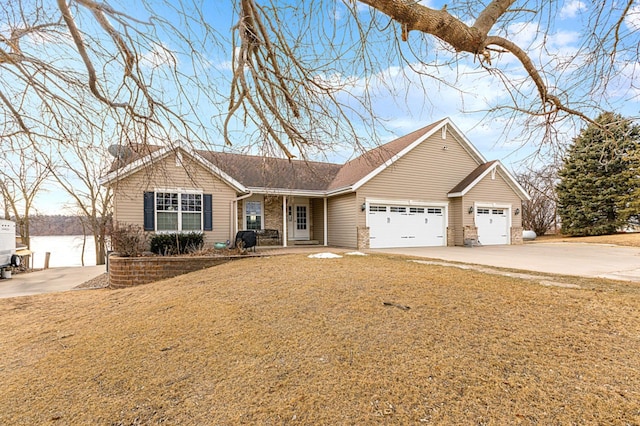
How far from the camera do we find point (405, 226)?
47.9ft

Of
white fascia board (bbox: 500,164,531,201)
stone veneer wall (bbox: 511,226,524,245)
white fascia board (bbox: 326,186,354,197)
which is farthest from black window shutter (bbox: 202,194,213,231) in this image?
stone veneer wall (bbox: 511,226,524,245)

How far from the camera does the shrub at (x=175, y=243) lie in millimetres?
10305

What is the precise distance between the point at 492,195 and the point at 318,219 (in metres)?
9.02

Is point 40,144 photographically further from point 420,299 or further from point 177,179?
point 177,179

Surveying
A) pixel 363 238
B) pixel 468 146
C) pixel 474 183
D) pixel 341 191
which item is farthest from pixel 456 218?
pixel 341 191

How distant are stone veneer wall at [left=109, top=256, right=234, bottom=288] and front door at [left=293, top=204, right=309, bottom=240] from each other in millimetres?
8052

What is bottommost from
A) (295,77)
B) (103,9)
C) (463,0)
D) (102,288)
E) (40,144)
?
(102,288)

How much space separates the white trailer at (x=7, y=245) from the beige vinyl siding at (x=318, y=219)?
1231cm

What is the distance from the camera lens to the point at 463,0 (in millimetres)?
3869

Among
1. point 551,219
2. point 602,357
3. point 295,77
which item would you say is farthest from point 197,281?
point 551,219

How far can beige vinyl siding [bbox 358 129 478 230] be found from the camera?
550 inches

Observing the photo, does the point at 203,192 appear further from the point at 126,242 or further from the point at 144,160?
the point at 144,160

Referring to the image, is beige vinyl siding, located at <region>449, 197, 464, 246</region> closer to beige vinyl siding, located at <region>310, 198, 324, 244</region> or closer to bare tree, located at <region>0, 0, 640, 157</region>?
beige vinyl siding, located at <region>310, 198, 324, 244</region>

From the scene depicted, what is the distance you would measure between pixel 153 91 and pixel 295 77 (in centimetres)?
169
